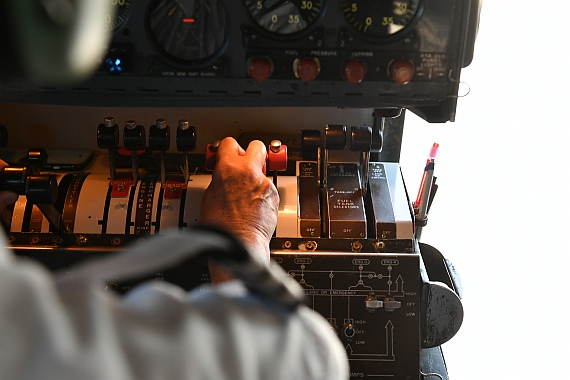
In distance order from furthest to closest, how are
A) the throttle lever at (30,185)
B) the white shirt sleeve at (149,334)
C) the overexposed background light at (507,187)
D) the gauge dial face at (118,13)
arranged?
the overexposed background light at (507,187)
the throttle lever at (30,185)
the gauge dial face at (118,13)
the white shirt sleeve at (149,334)

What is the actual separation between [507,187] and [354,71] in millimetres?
1212

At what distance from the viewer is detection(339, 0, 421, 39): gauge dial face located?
1603mm

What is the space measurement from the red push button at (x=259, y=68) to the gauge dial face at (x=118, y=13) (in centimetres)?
31

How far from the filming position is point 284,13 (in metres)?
1.60

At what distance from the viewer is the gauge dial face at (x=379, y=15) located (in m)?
1.60

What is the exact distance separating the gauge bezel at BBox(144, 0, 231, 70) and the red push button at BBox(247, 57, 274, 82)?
0.25 ft

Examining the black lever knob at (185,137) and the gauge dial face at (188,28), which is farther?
the black lever knob at (185,137)

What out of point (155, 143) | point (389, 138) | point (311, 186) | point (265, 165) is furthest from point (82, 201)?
point (389, 138)

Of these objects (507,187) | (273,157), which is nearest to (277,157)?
(273,157)

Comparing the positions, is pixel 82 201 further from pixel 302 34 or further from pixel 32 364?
pixel 32 364

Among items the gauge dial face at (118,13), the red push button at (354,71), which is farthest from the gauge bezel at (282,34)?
the gauge dial face at (118,13)

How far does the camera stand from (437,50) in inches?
65.2

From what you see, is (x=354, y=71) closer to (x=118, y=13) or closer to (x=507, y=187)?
(x=118, y=13)

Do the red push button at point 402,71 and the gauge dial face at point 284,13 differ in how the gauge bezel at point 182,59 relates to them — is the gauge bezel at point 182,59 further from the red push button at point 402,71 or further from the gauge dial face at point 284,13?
the red push button at point 402,71
